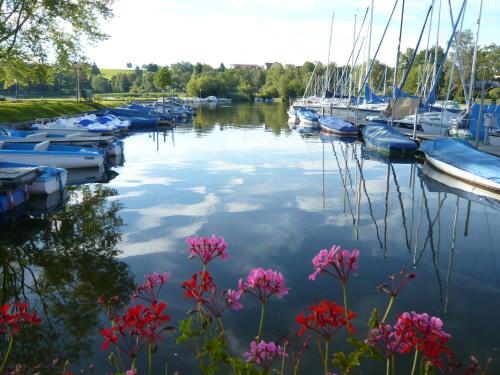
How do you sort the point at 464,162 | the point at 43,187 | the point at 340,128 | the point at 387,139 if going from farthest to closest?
the point at 340,128 → the point at 387,139 → the point at 464,162 → the point at 43,187

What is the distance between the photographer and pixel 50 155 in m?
18.6

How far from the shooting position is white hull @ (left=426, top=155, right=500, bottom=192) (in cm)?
1575

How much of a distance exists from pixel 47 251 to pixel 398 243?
26.7 ft

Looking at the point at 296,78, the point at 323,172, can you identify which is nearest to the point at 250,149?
the point at 323,172

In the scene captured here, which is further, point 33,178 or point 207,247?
point 33,178

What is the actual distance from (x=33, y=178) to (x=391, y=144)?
18578 mm

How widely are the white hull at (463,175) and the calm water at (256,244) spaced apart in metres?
1.10

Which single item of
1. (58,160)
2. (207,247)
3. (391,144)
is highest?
(207,247)

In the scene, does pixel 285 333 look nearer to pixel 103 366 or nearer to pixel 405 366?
pixel 405 366

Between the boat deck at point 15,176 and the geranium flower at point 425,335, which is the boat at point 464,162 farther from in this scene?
the boat deck at point 15,176

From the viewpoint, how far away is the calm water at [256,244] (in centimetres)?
673

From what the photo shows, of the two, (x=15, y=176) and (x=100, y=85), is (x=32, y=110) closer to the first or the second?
(x=15, y=176)

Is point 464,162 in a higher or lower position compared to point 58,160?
higher

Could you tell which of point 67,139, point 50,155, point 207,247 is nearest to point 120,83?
A: point 67,139
